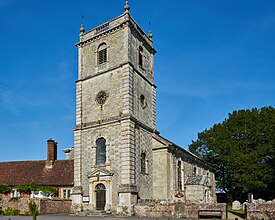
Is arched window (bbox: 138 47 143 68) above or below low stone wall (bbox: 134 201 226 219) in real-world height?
above

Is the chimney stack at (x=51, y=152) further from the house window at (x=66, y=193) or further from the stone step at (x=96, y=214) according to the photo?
the stone step at (x=96, y=214)

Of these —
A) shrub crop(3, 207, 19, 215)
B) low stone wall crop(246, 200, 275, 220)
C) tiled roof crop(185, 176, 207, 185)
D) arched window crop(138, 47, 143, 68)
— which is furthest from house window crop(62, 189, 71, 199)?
low stone wall crop(246, 200, 275, 220)

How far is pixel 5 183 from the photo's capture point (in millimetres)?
34406

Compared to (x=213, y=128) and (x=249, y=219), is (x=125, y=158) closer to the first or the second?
(x=249, y=219)

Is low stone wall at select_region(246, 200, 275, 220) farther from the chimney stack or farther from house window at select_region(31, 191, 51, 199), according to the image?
the chimney stack

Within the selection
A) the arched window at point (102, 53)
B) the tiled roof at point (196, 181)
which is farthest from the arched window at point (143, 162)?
the arched window at point (102, 53)

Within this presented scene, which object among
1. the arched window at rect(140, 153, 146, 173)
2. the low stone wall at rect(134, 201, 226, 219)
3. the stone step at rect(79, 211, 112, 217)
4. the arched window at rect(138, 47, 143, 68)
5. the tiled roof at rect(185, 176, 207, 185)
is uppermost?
the arched window at rect(138, 47, 143, 68)

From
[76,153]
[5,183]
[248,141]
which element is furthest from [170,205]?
[248,141]

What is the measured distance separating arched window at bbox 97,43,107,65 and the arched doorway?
36.3 ft

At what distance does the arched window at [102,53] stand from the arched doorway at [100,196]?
11079mm

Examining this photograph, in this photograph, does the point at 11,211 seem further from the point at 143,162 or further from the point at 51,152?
the point at 51,152

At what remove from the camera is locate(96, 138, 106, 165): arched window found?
27.5 m

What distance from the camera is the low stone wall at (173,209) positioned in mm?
21328

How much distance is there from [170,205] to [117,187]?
4.90 m
